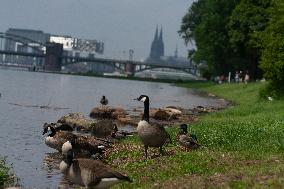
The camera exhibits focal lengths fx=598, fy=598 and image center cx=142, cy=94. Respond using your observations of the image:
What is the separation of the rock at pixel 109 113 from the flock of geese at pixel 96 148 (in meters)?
10.8

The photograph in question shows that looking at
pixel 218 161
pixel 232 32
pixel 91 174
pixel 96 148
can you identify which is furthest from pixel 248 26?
pixel 91 174

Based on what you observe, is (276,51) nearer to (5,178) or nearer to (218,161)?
(218,161)

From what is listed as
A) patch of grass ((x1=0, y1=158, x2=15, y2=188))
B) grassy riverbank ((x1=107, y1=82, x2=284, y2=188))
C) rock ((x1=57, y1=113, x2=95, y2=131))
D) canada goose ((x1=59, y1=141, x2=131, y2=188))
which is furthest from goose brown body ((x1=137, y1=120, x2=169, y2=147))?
rock ((x1=57, y1=113, x2=95, y2=131))

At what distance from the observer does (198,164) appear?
17516 mm

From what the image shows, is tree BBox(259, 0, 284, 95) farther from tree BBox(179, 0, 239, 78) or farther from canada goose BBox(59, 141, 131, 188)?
tree BBox(179, 0, 239, 78)

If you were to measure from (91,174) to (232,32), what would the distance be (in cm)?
7967

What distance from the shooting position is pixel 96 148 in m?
23.0

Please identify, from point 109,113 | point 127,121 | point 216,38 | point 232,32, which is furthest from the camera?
point 216,38

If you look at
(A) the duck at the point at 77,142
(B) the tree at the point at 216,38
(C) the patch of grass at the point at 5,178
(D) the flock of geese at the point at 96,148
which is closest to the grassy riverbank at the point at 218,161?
(D) the flock of geese at the point at 96,148

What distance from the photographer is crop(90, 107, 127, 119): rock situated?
40.9 m

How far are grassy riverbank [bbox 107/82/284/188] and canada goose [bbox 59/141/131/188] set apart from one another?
4.34 feet

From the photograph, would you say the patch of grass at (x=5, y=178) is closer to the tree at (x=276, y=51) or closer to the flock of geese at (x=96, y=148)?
the flock of geese at (x=96, y=148)

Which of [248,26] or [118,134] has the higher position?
[248,26]

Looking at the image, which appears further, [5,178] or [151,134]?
[151,134]
